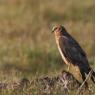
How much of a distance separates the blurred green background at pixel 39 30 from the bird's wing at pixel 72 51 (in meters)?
2.63

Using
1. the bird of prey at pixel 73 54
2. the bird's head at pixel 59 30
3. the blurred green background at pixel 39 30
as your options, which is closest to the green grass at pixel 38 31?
the blurred green background at pixel 39 30

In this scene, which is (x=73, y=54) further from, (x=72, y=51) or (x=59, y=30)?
(x=59, y=30)

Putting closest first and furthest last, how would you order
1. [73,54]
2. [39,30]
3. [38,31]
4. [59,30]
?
[73,54], [59,30], [38,31], [39,30]

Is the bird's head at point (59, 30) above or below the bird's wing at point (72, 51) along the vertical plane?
above

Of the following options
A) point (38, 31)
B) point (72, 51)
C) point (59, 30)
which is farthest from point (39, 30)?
point (72, 51)

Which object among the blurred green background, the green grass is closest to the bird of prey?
the green grass

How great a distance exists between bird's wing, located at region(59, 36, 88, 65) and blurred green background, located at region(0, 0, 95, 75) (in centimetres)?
263

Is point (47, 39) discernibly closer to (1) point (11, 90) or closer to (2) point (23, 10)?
(2) point (23, 10)

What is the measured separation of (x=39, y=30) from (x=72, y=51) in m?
7.43

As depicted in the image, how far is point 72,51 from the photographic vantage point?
8.68m

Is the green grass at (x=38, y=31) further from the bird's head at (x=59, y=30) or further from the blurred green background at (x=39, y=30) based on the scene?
the bird's head at (x=59, y=30)

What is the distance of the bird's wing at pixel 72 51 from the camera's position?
8515mm

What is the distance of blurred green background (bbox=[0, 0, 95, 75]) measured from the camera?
510 inches

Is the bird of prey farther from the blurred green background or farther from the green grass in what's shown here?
the blurred green background
